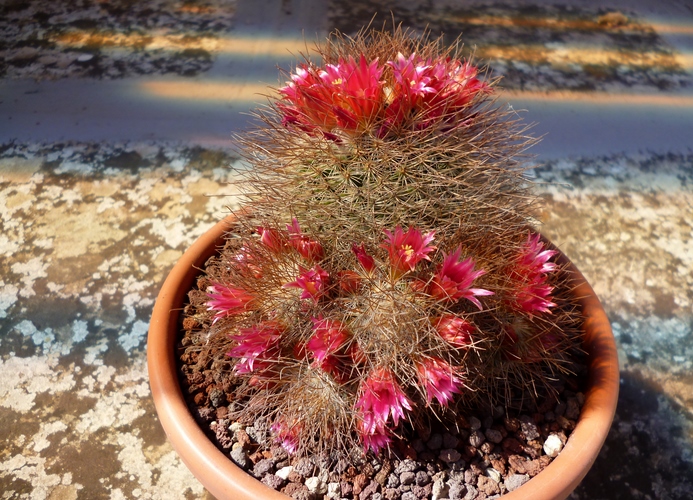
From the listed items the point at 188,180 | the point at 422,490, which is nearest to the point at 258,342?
the point at 422,490

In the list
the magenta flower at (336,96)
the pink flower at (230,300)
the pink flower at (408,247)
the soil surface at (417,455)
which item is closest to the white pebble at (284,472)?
the soil surface at (417,455)

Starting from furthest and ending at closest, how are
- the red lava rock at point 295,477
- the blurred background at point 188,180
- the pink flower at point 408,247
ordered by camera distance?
the blurred background at point 188,180, the red lava rock at point 295,477, the pink flower at point 408,247

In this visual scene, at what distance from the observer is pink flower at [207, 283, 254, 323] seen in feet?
2.44

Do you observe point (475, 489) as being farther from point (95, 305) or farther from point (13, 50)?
point (13, 50)

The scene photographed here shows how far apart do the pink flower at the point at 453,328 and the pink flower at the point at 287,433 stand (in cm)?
23

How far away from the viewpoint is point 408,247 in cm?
66

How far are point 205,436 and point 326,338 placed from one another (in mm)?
222

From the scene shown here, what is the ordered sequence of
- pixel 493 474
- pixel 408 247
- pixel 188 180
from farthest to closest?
1. pixel 188 180
2. pixel 493 474
3. pixel 408 247

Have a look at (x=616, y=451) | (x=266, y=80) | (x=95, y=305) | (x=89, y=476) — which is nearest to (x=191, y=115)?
(x=266, y=80)

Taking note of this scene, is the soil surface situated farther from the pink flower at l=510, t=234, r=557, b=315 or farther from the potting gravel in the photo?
the pink flower at l=510, t=234, r=557, b=315

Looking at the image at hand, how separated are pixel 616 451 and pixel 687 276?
49 cm

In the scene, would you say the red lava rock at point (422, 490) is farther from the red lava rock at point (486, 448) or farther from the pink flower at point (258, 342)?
the pink flower at point (258, 342)

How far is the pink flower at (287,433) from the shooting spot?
2.50ft

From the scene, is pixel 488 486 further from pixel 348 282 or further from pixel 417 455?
pixel 348 282
